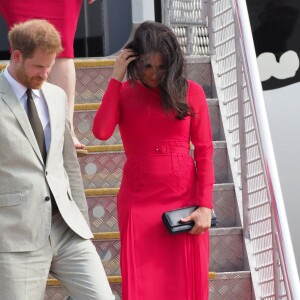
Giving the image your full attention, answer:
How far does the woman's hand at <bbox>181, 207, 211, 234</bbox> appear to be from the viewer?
5.22 m

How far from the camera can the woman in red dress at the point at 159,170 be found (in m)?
5.27

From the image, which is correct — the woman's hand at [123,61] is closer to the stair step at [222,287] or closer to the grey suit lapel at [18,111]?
the grey suit lapel at [18,111]

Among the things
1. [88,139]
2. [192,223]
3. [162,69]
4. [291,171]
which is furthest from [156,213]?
[291,171]

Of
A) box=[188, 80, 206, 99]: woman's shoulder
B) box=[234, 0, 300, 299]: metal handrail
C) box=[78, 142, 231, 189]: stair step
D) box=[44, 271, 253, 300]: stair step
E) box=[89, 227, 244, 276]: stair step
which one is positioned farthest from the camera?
box=[78, 142, 231, 189]: stair step

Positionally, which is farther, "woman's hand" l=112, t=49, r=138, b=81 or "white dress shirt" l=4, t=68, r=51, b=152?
"woman's hand" l=112, t=49, r=138, b=81

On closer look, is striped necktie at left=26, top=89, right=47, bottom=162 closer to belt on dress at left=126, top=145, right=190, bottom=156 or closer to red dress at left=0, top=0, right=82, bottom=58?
belt on dress at left=126, top=145, right=190, bottom=156

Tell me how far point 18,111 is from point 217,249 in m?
1.87

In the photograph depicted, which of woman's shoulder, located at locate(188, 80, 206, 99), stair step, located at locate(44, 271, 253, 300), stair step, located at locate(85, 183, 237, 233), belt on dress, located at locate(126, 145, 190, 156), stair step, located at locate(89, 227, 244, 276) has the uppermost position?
woman's shoulder, located at locate(188, 80, 206, 99)

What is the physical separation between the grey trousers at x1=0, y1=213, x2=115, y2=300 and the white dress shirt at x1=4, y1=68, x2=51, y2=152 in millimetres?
348

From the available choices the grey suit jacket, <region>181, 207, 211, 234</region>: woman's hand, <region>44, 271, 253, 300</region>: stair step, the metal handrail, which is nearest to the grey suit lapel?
the grey suit jacket

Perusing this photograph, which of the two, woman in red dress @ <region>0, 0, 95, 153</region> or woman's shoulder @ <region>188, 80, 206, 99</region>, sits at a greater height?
woman in red dress @ <region>0, 0, 95, 153</region>

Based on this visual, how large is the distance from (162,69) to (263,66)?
116 inches

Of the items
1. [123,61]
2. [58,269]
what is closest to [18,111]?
[58,269]

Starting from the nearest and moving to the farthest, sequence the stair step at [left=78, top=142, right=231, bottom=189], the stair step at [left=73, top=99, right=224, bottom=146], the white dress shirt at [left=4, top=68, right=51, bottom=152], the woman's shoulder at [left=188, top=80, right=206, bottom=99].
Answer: the white dress shirt at [left=4, top=68, right=51, bottom=152]
the woman's shoulder at [left=188, top=80, right=206, bottom=99]
the stair step at [left=78, top=142, right=231, bottom=189]
the stair step at [left=73, top=99, right=224, bottom=146]
